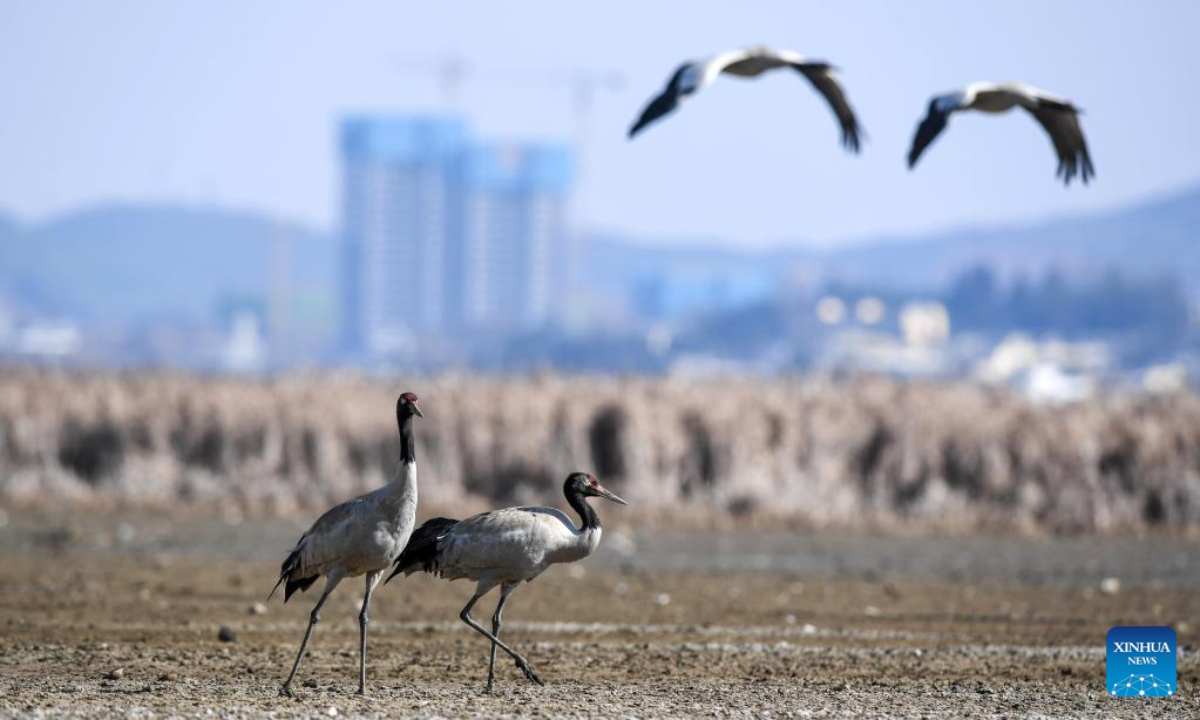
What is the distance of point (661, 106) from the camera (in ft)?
45.2

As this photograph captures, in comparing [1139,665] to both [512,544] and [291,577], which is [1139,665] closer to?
[512,544]

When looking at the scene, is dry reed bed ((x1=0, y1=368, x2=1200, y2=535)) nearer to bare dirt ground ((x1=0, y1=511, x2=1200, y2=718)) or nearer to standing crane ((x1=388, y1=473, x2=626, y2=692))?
bare dirt ground ((x1=0, y1=511, x2=1200, y2=718))

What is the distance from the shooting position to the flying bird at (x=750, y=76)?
13.8 m

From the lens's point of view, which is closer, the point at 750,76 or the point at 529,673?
the point at 529,673

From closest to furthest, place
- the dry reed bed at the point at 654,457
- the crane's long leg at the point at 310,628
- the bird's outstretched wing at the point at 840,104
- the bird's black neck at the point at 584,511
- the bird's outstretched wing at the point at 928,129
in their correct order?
1. the crane's long leg at the point at 310,628
2. the bird's black neck at the point at 584,511
3. the bird's outstretched wing at the point at 928,129
4. the bird's outstretched wing at the point at 840,104
5. the dry reed bed at the point at 654,457

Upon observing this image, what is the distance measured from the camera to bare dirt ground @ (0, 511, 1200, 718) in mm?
12219

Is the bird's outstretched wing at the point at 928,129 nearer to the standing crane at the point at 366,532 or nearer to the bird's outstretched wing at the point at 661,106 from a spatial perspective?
the bird's outstretched wing at the point at 661,106

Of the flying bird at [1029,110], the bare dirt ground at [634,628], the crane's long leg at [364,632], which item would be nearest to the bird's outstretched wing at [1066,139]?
the flying bird at [1029,110]

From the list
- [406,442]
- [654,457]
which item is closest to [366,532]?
[406,442]

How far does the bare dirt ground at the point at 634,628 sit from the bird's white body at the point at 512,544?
28.8 inches

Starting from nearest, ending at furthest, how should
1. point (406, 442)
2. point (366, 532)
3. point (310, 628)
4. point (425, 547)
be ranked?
point (366, 532) → point (406, 442) → point (310, 628) → point (425, 547)

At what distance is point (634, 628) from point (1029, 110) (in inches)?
203

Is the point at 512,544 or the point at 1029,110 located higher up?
the point at 1029,110

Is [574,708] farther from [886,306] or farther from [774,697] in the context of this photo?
[886,306]
